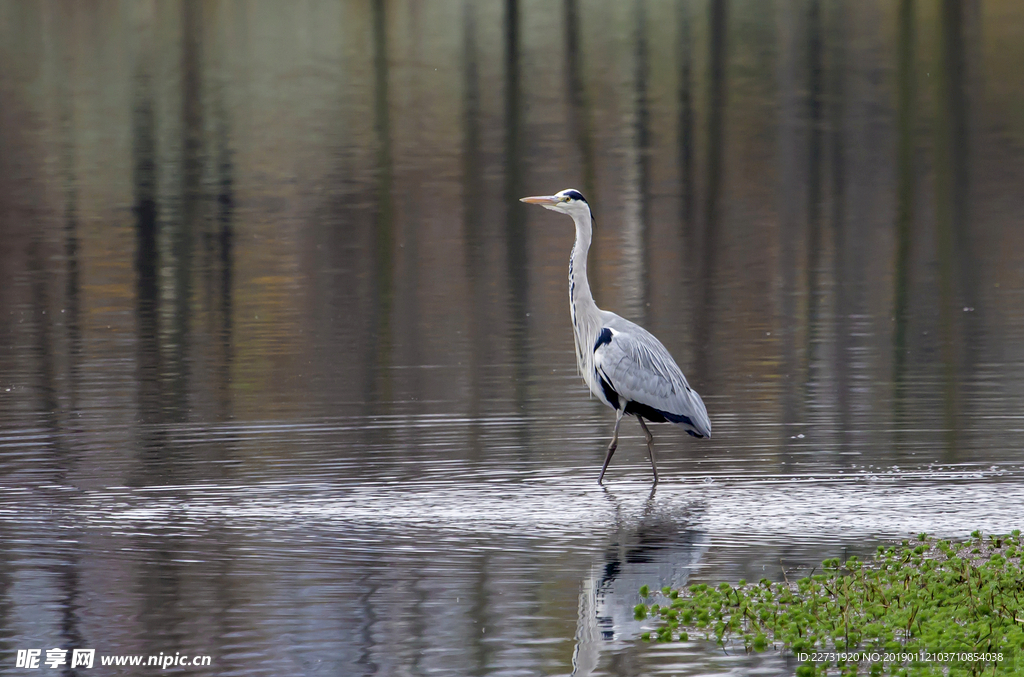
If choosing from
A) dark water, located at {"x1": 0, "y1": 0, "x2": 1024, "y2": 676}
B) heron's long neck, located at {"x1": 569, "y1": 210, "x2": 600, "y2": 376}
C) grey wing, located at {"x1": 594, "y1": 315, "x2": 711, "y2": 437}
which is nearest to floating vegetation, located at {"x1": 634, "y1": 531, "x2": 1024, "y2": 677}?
dark water, located at {"x1": 0, "y1": 0, "x2": 1024, "y2": 676}

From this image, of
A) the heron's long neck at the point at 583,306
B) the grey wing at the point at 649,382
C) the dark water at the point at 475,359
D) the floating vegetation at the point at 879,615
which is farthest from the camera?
the heron's long neck at the point at 583,306

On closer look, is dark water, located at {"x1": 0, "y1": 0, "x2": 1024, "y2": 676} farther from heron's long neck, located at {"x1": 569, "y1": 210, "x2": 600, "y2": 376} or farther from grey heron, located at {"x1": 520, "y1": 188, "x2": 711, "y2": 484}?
heron's long neck, located at {"x1": 569, "y1": 210, "x2": 600, "y2": 376}

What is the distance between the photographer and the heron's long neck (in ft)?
46.4

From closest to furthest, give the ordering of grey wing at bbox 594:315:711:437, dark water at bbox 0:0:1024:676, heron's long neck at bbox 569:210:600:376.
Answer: dark water at bbox 0:0:1024:676 < grey wing at bbox 594:315:711:437 < heron's long neck at bbox 569:210:600:376

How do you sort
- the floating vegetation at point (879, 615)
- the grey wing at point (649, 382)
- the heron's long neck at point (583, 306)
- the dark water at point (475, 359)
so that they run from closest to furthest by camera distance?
the floating vegetation at point (879, 615), the dark water at point (475, 359), the grey wing at point (649, 382), the heron's long neck at point (583, 306)

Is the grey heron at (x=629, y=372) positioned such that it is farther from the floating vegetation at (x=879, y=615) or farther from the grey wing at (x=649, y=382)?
the floating vegetation at (x=879, y=615)

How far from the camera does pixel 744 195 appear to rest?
44344mm

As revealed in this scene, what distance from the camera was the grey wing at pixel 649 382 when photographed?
43.9 feet

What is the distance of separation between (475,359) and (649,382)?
23.1 feet

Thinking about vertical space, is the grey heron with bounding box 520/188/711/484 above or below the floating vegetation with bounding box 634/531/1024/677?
above

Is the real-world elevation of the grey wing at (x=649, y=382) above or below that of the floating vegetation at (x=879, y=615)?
above

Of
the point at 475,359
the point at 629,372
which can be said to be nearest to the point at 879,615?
the point at 629,372

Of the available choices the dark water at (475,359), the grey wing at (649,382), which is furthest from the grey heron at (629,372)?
the dark water at (475,359)

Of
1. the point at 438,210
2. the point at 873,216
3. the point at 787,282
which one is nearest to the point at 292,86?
the point at 438,210
